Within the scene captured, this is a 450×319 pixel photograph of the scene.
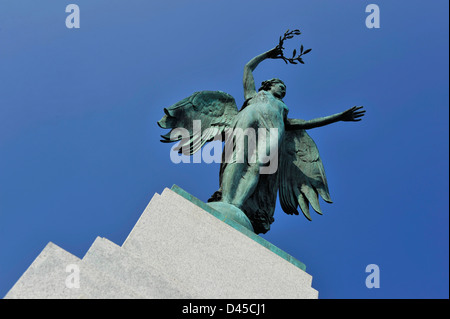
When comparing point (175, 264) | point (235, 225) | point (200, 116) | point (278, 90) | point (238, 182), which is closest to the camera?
point (175, 264)

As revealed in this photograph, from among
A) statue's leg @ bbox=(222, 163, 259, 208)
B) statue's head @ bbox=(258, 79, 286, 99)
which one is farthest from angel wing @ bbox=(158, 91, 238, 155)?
statue's leg @ bbox=(222, 163, 259, 208)

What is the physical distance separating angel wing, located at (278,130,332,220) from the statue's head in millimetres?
616

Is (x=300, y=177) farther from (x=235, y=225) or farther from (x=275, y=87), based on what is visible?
(x=235, y=225)

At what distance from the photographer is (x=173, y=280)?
5453 mm

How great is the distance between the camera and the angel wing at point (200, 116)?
8.65m

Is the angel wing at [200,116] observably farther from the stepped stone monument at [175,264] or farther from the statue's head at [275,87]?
the stepped stone monument at [175,264]

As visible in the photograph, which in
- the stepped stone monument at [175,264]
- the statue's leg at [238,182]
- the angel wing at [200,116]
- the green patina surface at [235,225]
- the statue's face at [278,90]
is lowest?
the stepped stone monument at [175,264]

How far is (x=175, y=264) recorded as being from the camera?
5.77 meters

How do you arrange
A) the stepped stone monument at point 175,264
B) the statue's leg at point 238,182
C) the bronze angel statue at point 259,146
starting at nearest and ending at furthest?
the stepped stone monument at point 175,264, the statue's leg at point 238,182, the bronze angel statue at point 259,146

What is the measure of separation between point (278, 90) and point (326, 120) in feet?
2.90

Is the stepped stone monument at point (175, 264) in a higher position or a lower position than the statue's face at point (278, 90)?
lower

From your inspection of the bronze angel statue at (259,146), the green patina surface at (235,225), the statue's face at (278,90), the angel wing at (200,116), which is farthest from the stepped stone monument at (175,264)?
the statue's face at (278,90)

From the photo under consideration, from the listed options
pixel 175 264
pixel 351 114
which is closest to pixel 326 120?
pixel 351 114
